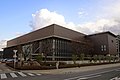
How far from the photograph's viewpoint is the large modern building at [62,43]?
195ft

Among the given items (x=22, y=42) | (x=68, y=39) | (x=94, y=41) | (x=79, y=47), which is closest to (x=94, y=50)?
(x=94, y=41)

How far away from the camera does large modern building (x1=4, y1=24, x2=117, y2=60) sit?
59.4 m

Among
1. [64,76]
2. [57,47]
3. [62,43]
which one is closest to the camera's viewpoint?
[64,76]

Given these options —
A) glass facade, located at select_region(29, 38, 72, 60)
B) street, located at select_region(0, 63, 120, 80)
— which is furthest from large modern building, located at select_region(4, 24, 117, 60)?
street, located at select_region(0, 63, 120, 80)

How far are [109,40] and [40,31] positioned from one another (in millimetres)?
25083

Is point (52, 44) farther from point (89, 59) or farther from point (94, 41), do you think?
point (94, 41)

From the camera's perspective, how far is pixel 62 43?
67562 mm

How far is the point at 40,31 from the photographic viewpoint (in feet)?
233

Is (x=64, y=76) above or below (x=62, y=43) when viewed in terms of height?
below

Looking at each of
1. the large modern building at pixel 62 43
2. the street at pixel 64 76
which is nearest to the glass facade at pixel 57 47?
the large modern building at pixel 62 43

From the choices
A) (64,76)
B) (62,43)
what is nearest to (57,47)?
(62,43)

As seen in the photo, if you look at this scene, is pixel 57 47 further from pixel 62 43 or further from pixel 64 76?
pixel 64 76

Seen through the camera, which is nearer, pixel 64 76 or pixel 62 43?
pixel 64 76

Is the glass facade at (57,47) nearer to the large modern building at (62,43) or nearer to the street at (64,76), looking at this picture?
the large modern building at (62,43)
